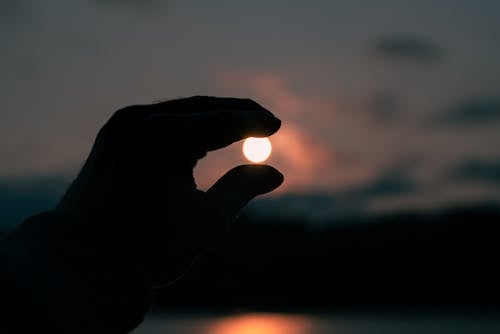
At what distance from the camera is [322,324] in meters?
115

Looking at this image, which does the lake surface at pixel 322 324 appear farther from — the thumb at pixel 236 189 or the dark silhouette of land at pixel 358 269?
the thumb at pixel 236 189

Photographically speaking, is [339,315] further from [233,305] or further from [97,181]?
[97,181]

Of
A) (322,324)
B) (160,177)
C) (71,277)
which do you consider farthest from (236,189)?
(322,324)

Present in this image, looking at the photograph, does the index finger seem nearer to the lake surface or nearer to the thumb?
the thumb

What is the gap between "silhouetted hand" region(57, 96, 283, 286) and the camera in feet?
6.01

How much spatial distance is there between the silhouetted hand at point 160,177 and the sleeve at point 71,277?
0.07 meters

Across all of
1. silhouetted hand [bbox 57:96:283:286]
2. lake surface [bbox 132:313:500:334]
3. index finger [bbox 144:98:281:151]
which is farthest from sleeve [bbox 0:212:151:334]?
lake surface [bbox 132:313:500:334]

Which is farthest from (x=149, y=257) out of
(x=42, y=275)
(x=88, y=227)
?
(x=42, y=275)

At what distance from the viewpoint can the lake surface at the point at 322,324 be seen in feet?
322

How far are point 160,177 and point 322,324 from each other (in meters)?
116

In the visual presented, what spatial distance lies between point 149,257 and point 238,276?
116m

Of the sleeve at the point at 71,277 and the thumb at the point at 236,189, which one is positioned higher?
the thumb at the point at 236,189

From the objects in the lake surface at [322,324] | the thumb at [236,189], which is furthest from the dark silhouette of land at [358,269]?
the thumb at [236,189]

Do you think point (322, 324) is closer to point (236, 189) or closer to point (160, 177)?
point (236, 189)
